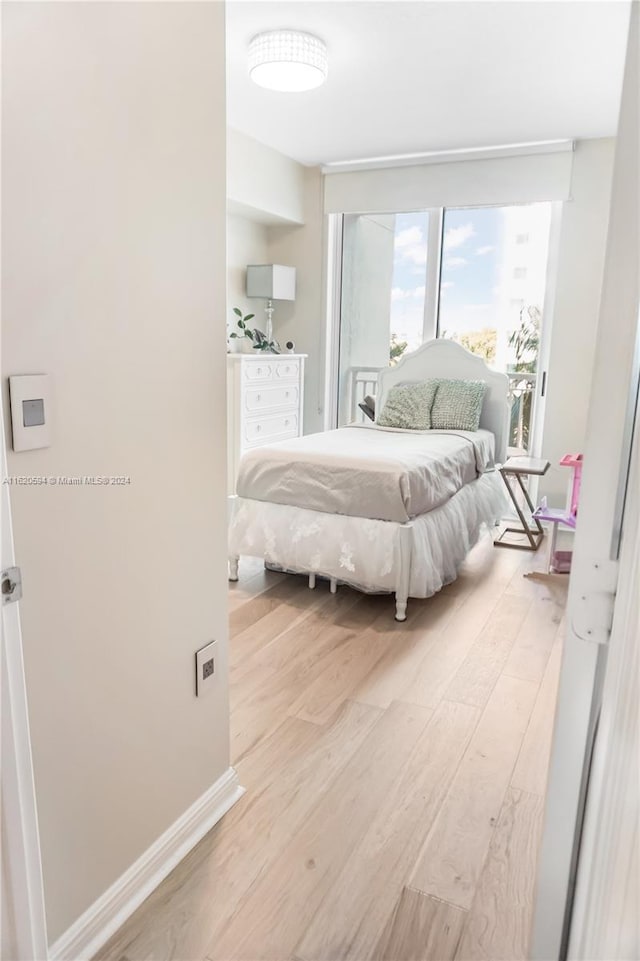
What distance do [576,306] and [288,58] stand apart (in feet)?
8.43

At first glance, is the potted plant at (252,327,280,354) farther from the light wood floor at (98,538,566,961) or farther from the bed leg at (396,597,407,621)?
the bed leg at (396,597,407,621)

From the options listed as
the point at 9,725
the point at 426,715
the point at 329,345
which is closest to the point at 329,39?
the point at 329,345

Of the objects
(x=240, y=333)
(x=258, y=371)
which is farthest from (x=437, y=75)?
(x=240, y=333)

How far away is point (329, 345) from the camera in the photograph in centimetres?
552

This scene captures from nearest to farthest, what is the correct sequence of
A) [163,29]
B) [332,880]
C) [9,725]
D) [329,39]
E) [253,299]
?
1. [9,725]
2. [163,29]
3. [332,880]
4. [329,39]
5. [253,299]

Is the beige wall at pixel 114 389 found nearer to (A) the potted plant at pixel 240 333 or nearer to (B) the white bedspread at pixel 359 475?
(B) the white bedspread at pixel 359 475

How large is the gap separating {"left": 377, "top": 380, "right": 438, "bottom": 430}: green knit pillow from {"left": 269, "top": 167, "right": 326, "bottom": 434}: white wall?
112 cm

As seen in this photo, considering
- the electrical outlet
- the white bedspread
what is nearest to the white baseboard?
the electrical outlet

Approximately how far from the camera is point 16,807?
1.12 meters

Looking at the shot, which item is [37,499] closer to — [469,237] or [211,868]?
[211,868]

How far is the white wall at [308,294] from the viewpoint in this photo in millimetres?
5348

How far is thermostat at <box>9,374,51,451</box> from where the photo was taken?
111 cm

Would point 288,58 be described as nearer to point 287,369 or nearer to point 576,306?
point 287,369

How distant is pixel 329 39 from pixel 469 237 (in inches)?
85.4
